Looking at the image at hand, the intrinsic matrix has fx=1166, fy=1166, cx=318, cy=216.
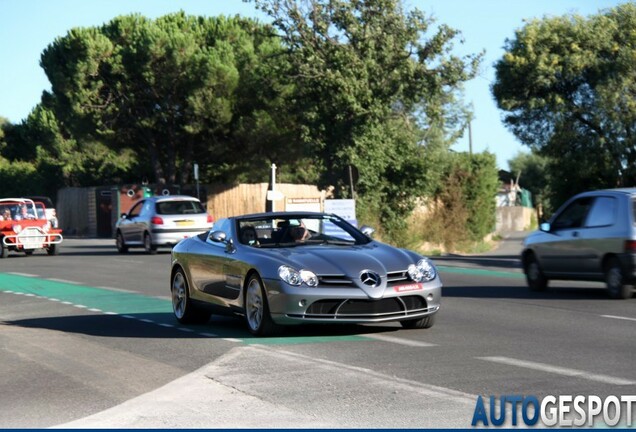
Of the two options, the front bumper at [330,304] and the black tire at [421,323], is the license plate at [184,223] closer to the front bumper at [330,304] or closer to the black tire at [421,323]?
the black tire at [421,323]

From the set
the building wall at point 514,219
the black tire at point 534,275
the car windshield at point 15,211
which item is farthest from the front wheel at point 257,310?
the building wall at point 514,219

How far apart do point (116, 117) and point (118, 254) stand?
18716 mm

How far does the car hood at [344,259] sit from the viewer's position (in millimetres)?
12014

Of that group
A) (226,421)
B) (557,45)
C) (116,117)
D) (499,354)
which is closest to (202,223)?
(557,45)

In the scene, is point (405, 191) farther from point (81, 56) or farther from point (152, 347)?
point (152, 347)

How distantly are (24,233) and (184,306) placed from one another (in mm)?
21822

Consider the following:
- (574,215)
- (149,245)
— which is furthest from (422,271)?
(149,245)

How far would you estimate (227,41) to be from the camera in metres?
54.1

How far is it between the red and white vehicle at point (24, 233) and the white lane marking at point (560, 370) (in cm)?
2648

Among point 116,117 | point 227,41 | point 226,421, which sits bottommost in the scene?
point 226,421

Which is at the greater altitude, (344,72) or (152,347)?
(344,72)

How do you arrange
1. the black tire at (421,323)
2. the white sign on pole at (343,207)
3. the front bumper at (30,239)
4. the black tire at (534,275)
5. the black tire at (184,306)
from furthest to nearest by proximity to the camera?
the front bumper at (30,239)
the white sign on pole at (343,207)
the black tire at (534,275)
the black tire at (184,306)
the black tire at (421,323)

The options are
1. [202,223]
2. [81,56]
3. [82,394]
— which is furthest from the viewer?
[81,56]

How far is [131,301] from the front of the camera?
712 inches
